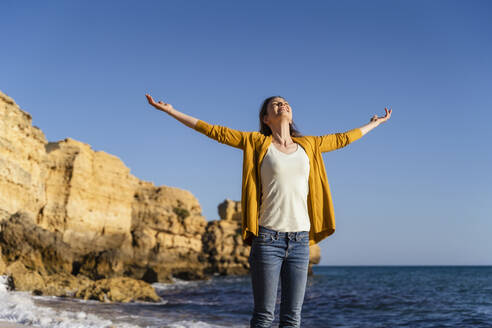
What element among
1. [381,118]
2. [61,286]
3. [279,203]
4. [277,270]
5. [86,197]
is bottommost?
[61,286]

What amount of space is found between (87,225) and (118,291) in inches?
643

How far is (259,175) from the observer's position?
3068 mm

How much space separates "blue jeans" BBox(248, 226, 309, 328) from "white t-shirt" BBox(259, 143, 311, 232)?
0.24 ft

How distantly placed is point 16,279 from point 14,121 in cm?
1098

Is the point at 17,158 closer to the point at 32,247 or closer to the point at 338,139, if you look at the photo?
the point at 32,247

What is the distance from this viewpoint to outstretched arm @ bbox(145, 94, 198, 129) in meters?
3.16

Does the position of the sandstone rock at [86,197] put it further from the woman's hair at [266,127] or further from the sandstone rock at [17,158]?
the woman's hair at [266,127]

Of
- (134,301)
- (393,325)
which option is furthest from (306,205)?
(134,301)

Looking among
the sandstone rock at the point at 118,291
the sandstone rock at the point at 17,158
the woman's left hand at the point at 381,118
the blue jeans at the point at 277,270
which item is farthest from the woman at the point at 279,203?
the sandstone rock at the point at 17,158

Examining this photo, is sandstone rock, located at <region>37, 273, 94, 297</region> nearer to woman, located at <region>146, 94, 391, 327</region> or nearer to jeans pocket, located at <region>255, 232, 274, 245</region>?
woman, located at <region>146, 94, 391, 327</region>

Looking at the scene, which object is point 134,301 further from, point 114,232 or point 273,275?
point 114,232

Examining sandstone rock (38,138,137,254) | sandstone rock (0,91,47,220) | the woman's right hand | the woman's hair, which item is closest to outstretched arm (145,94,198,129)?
the woman's right hand

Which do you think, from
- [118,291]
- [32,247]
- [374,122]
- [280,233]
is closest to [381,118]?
[374,122]

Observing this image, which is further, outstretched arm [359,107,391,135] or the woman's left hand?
the woman's left hand
